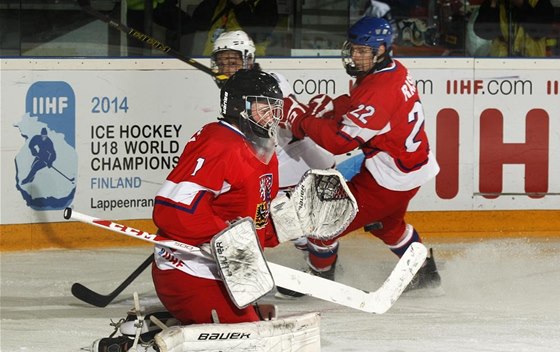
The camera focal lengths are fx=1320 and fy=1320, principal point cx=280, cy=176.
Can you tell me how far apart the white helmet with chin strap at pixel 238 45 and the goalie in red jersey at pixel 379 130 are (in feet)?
0.83

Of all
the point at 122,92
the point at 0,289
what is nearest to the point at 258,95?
the point at 0,289

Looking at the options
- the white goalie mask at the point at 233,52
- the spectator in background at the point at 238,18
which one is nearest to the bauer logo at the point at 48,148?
the spectator in background at the point at 238,18

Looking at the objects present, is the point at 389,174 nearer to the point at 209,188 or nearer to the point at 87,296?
the point at 87,296

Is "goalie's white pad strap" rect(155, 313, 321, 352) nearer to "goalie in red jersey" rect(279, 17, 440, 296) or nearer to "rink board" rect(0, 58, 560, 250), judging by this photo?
"goalie in red jersey" rect(279, 17, 440, 296)

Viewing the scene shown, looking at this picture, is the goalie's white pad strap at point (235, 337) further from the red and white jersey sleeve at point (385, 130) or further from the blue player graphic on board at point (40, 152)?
the blue player graphic on board at point (40, 152)

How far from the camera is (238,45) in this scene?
211 inches

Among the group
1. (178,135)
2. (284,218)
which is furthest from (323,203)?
(178,135)

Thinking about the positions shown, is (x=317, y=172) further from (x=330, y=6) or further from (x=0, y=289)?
(x=330, y=6)

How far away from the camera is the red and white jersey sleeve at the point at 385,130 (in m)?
5.19

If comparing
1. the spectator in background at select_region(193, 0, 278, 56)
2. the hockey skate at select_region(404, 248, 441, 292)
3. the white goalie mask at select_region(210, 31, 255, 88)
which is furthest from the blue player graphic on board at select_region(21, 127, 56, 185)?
the hockey skate at select_region(404, 248, 441, 292)

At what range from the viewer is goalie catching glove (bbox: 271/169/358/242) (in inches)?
156

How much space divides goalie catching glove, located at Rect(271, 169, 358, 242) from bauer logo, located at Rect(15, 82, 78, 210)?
275 cm

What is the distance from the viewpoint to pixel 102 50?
675 cm

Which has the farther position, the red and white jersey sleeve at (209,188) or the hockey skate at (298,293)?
the hockey skate at (298,293)
